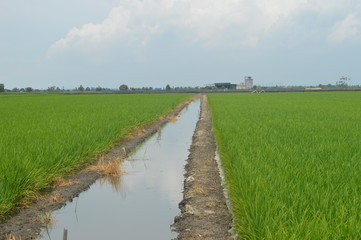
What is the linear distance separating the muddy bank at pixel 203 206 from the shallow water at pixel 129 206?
15cm

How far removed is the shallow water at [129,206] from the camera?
3732 mm

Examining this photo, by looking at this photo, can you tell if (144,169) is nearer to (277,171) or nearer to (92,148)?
(92,148)

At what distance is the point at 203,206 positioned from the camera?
427 centimetres

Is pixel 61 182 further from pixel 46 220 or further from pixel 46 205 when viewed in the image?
pixel 46 220

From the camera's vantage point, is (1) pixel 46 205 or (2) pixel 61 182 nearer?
(1) pixel 46 205

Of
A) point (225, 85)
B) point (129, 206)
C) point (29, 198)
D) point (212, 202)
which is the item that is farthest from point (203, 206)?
point (225, 85)

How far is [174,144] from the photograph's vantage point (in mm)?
9430

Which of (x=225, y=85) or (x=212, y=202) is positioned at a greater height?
(x=212, y=202)

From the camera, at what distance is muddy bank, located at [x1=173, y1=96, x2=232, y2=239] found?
3564mm

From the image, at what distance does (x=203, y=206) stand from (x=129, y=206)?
1.02 m

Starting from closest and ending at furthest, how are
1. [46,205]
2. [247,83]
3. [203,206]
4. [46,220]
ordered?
1. [46,220]
2. [203,206]
3. [46,205]
4. [247,83]

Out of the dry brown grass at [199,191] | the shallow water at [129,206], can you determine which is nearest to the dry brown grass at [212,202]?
the dry brown grass at [199,191]

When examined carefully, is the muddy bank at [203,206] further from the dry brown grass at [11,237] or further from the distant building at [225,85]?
the distant building at [225,85]

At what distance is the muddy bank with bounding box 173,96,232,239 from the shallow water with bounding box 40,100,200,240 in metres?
0.15
